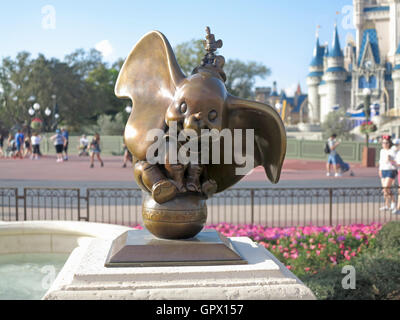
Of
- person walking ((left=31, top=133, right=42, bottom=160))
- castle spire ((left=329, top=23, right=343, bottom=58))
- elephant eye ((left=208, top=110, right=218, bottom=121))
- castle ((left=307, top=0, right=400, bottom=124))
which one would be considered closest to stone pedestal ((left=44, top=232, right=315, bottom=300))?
elephant eye ((left=208, top=110, right=218, bottom=121))

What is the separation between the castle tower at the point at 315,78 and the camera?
7162cm

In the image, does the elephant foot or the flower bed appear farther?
the flower bed

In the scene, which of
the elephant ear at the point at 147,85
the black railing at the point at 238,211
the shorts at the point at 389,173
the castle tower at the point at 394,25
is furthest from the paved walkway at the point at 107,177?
the castle tower at the point at 394,25

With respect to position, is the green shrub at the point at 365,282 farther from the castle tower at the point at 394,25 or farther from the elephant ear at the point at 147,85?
the castle tower at the point at 394,25

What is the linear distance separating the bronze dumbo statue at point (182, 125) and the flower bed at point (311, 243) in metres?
2.94

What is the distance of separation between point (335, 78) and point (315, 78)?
26.8 feet

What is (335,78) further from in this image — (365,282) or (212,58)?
(212,58)

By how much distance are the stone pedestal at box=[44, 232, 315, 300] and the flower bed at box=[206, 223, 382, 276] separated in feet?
10.0

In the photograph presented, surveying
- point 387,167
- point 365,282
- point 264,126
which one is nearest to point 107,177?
point 387,167

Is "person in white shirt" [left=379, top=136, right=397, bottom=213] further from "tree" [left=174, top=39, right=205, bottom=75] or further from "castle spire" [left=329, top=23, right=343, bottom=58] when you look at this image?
"castle spire" [left=329, top=23, right=343, bottom=58]

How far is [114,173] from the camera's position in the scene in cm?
1703

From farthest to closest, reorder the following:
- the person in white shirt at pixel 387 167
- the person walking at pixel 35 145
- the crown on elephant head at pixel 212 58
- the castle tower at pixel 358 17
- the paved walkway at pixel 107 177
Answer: the castle tower at pixel 358 17 < the person walking at pixel 35 145 < the paved walkway at pixel 107 177 < the person in white shirt at pixel 387 167 < the crown on elephant head at pixel 212 58

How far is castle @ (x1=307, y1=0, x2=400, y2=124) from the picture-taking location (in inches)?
2414

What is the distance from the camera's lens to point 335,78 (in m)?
64.8
